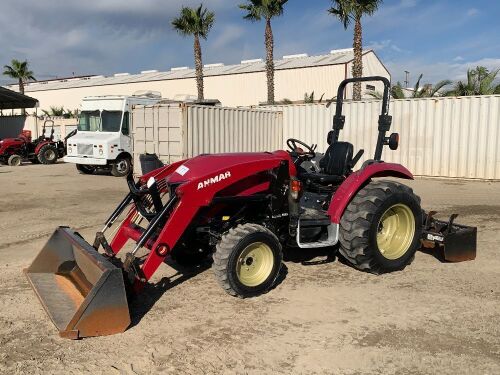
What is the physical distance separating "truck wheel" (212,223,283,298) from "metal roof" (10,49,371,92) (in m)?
29.8

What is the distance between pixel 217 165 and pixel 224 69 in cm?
3774

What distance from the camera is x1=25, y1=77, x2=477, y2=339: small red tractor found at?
3.90 m

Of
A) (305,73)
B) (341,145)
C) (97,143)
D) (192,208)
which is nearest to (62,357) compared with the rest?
(192,208)

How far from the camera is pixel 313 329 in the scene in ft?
12.3

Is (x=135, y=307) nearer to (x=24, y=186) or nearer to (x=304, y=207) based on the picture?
(x=304, y=207)

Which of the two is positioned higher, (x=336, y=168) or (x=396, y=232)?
(x=336, y=168)

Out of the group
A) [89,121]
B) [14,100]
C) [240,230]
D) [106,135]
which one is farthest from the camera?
[14,100]

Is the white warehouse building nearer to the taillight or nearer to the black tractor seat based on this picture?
the black tractor seat

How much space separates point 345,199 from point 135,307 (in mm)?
2192

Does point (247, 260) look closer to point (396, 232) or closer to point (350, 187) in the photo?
point (350, 187)

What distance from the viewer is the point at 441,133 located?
14461 mm

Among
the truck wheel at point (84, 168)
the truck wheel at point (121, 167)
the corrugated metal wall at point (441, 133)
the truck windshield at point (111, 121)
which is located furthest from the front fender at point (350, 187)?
the truck wheel at point (84, 168)

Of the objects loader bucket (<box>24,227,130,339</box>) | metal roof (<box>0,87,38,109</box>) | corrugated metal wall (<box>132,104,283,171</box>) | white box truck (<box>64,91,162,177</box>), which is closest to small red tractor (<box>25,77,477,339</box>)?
loader bucket (<box>24,227,130,339</box>)

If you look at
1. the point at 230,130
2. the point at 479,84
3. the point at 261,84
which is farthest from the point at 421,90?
the point at 261,84
